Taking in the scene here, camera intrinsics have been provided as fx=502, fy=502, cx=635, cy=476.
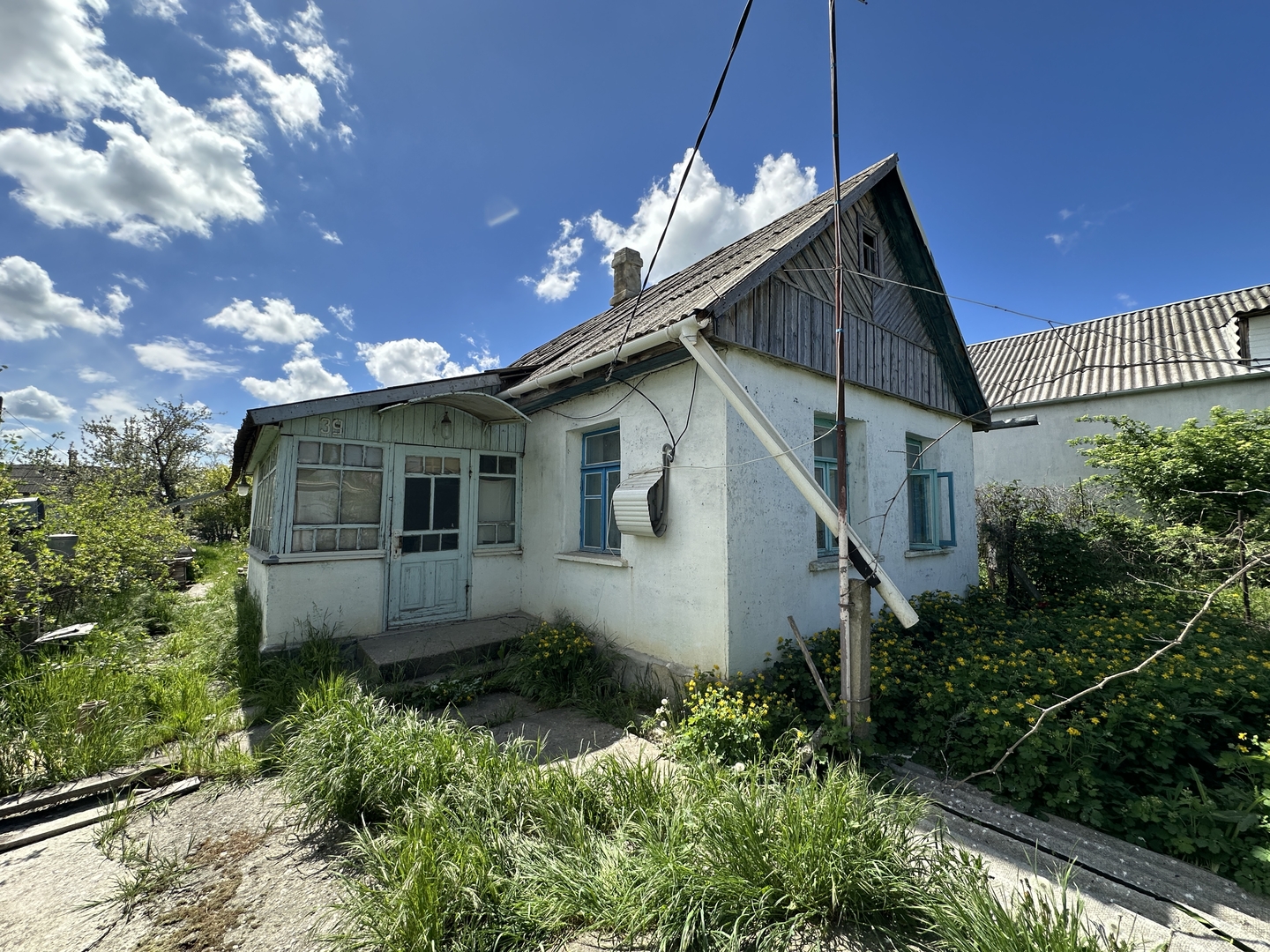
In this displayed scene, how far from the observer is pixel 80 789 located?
345 cm

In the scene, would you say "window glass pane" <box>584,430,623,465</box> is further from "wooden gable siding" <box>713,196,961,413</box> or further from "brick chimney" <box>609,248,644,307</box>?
"brick chimney" <box>609,248,644,307</box>

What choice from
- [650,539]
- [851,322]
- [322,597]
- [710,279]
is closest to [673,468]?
[650,539]

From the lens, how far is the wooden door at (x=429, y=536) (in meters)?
6.33

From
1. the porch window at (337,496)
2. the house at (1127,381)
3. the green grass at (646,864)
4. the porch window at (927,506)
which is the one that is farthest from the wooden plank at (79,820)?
the house at (1127,381)

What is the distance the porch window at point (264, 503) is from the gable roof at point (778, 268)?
3670mm

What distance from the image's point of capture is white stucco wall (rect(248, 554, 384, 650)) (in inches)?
219

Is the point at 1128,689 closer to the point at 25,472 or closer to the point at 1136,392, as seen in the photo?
the point at 1136,392

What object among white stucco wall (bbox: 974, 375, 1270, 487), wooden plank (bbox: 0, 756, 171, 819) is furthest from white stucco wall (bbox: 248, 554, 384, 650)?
white stucco wall (bbox: 974, 375, 1270, 487)

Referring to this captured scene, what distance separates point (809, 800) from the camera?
104 inches

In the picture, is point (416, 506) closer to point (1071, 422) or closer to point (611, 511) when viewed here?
point (611, 511)

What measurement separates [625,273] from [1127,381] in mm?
12577

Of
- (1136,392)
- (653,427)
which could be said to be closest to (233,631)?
(653,427)

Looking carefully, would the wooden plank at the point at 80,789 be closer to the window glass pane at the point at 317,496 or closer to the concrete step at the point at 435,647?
the concrete step at the point at 435,647

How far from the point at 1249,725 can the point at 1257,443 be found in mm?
7574
